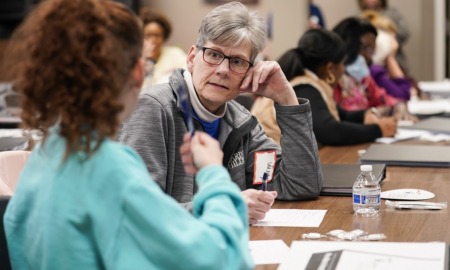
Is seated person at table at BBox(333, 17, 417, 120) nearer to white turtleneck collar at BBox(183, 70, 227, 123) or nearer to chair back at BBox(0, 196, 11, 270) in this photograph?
white turtleneck collar at BBox(183, 70, 227, 123)

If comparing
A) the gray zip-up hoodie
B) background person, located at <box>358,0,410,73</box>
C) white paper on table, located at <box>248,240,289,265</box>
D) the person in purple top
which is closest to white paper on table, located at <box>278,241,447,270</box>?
white paper on table, located at <box>248,240,289,265</box>

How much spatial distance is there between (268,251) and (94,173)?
685 mm

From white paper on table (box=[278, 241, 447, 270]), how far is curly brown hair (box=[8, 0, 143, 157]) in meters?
0.61

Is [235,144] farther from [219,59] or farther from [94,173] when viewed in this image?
[94,173]

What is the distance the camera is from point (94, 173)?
1.30 meters

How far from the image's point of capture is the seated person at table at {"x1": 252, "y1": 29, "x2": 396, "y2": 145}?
3.66 metres

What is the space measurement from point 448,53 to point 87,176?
8890mm

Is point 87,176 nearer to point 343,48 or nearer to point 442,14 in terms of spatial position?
point 343,48

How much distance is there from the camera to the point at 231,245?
1.34 meters

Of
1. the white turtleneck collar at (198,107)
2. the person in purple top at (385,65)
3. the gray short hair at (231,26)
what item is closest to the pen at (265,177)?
the white turtleneck collar at (198,107)

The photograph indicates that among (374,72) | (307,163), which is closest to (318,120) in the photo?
(307,163)

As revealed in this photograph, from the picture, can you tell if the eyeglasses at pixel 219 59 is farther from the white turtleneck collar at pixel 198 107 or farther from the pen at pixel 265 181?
the pen at pixel 265 181

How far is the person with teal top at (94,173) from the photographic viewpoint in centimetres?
127

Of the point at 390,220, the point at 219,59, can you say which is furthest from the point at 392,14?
the point at 390,220
